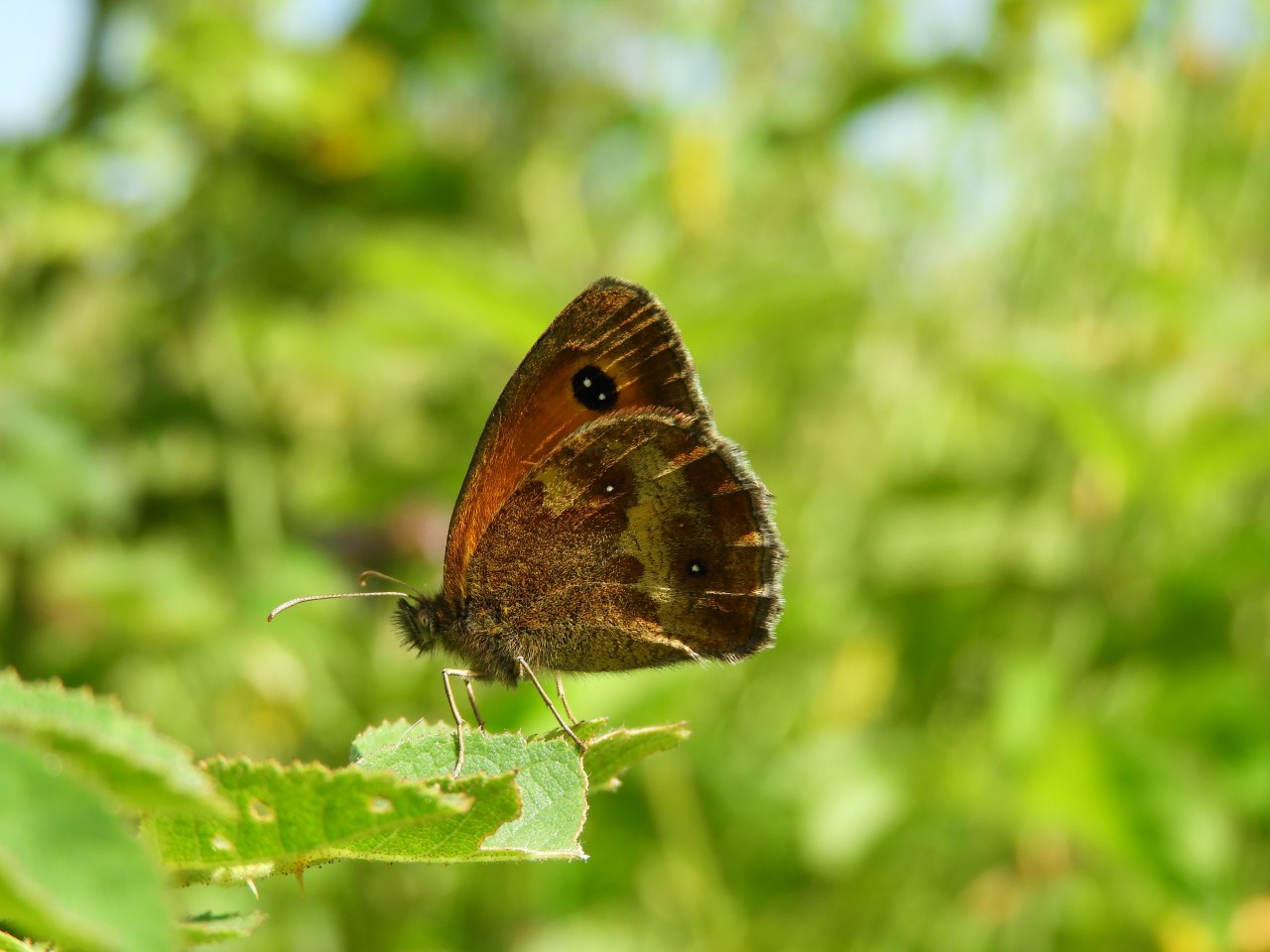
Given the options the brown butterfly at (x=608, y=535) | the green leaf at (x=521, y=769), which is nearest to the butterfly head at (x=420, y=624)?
the brown butterfly at (x=608, y=535)

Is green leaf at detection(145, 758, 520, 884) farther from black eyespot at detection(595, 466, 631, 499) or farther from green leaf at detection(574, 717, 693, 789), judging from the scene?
black eyespot at detection(595, 466, 631, 499)

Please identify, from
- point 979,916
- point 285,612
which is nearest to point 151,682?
point 285,612

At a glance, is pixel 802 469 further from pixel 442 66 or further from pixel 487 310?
pixel 442 66

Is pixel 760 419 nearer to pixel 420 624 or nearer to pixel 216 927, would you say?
pixel 420 624

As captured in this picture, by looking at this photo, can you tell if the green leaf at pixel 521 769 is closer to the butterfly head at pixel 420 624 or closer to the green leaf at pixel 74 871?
the green leaf at pixel 74 871

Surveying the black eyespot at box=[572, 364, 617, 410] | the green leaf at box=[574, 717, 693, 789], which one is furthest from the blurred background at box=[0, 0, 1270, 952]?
the green leaf at box=[574, 717, 693, 789]
